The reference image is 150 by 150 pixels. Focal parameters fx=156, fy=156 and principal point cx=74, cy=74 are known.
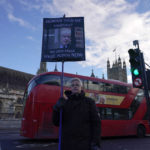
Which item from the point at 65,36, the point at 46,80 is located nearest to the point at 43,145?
the point at 46,80

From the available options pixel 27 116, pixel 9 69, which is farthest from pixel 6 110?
pixel 27 116

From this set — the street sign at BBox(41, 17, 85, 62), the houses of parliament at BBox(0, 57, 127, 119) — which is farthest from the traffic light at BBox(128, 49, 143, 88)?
the houses of parliament at BBox(0, 57, 127, 119)

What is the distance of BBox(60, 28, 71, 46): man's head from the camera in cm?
451

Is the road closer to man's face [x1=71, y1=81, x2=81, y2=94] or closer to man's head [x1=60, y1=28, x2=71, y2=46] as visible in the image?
man's head [x1=60, y1=28, x2=71, y2=46]

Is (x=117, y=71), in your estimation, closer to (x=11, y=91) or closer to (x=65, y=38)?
(x=11, y=91)

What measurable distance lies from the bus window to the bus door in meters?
1.32

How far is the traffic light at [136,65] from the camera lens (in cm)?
478

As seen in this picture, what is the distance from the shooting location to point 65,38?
455 centimetres

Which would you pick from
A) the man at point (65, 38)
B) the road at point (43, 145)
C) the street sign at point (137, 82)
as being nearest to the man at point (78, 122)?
the man at point (65, 38)

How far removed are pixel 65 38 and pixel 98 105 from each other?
6.68 m

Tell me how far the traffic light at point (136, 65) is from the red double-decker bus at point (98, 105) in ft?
16.8

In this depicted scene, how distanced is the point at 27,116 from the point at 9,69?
32004mm

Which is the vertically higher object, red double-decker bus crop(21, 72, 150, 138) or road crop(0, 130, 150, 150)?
red double-decker bus crop(21, 72, 150, 138)

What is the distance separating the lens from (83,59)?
4.43m
